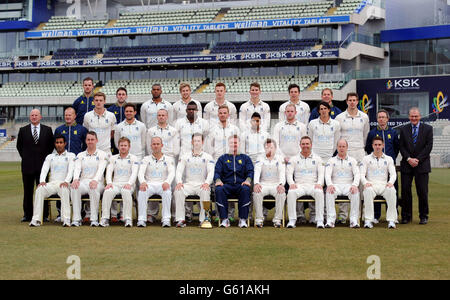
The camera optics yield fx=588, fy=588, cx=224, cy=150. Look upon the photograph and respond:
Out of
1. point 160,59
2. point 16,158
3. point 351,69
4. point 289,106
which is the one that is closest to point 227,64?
point 160,59

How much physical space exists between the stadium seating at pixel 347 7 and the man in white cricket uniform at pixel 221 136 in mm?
36752

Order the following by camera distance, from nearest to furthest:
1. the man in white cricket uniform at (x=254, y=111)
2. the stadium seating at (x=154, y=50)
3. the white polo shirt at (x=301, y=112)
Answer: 1. the man in white cricket uniform at (x=254, y=111)
2. the white polo shirt at (x=301, y=112)
3. the stadium seating at (x=154, y=50)

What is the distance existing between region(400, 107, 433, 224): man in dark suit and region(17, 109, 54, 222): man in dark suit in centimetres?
703

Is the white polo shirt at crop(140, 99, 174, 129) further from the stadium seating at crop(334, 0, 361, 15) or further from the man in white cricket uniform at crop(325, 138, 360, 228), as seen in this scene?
the stadium seating at crop(334, 0, 361, 15)

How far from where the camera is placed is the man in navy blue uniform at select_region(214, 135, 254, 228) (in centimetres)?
1066

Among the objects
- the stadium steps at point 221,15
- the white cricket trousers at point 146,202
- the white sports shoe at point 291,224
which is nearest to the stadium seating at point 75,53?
the stadium steps at point 221,15

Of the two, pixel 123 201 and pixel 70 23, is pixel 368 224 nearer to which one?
pixel 123 201

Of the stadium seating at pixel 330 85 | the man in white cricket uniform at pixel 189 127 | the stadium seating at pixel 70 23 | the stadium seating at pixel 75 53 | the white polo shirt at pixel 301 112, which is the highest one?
the stadium seating at pixel 70 23

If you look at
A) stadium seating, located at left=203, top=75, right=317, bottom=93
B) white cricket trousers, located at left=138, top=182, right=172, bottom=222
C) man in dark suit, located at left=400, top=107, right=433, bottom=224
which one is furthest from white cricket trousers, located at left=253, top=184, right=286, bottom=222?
stadium seating, located at left=203, top=75, right=317, bottom=93

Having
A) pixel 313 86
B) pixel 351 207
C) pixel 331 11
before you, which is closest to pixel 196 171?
pixel 351 207

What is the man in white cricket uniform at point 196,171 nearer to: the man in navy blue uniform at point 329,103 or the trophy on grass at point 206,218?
the trophy on grass at point 206,218

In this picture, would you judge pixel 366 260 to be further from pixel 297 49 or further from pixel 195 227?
pixel 297 49

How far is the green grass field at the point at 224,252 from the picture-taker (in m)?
6.44

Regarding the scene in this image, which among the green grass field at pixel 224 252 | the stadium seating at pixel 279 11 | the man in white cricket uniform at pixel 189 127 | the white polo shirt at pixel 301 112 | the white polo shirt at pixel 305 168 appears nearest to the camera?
the green grass field at pixel 224 252
